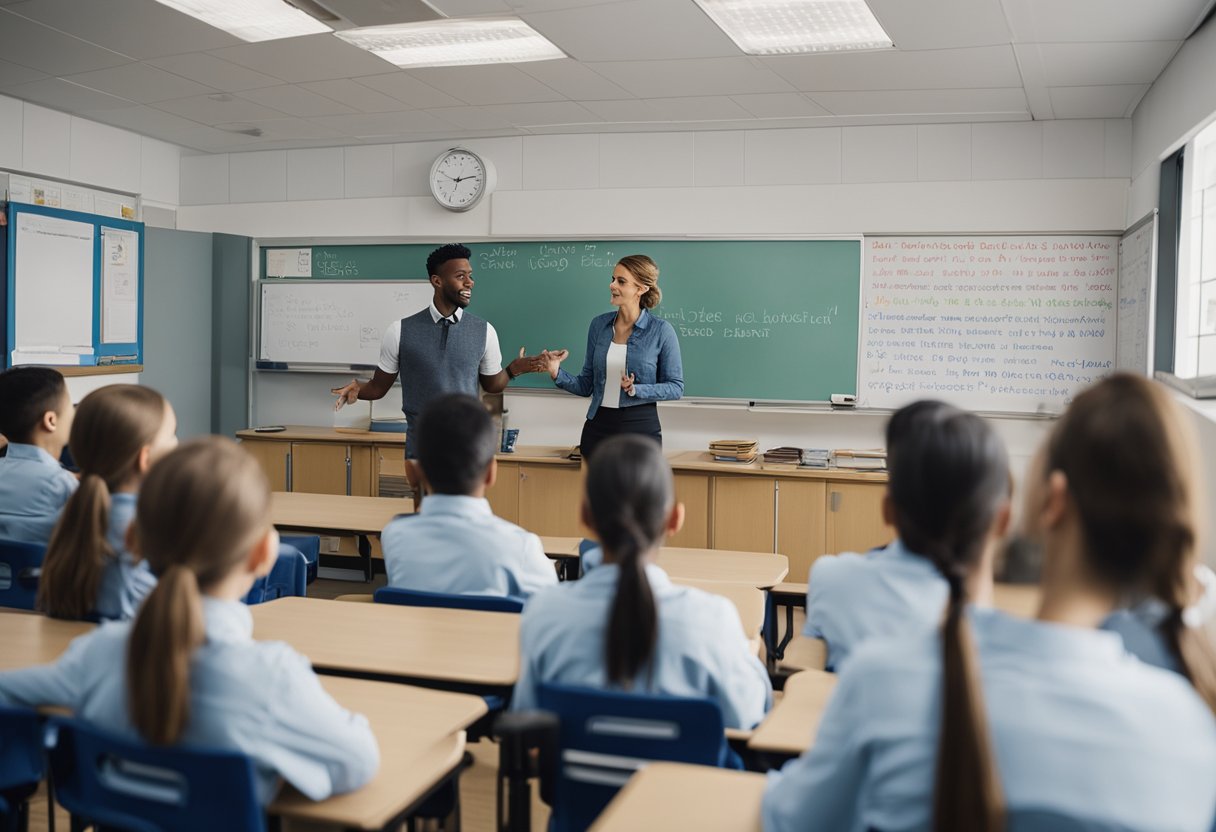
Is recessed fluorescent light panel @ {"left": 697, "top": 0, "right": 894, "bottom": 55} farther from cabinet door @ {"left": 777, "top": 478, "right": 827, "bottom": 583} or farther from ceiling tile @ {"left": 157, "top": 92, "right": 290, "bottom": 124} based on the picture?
ceiling tile @ {"left": 157, "top": 92, "right": 290, "bottom": 124}

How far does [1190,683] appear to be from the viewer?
3.97 feet

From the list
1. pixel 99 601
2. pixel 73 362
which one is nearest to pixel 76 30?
pixel 73 362

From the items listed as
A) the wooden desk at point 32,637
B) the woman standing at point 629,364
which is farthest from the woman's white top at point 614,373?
the wooden desk at point 32,637

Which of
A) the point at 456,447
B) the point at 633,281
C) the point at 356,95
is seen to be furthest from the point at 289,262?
the point at 456,447

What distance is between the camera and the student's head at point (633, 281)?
5.09 metres

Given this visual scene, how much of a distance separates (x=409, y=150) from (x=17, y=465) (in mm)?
4072

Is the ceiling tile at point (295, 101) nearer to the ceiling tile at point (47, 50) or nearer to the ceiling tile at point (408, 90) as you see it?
the ceiling tile at point (408, 90)

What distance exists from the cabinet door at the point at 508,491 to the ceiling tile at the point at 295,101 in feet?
7.13

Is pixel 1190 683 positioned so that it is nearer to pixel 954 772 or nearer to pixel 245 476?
pixel 954 772

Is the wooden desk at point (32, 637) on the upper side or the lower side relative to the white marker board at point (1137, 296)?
lower

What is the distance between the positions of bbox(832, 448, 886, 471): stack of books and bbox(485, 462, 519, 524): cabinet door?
178cm

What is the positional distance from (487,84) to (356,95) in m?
0.78

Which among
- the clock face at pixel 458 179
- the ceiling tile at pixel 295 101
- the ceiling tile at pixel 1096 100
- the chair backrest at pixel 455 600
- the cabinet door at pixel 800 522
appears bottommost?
the cabinet door at pixel 800 522

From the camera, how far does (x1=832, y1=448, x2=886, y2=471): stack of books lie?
549cm
